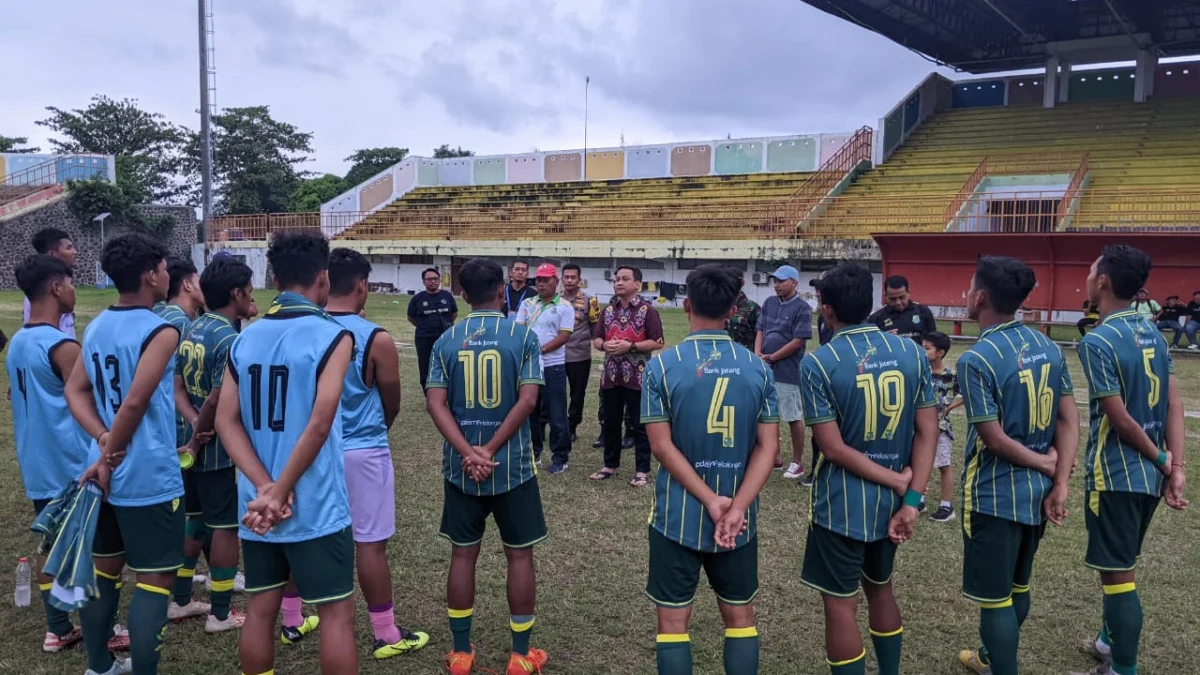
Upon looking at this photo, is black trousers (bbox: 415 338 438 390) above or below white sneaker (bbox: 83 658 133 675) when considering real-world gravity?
above

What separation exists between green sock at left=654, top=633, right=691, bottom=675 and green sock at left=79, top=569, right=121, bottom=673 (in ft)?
7.68

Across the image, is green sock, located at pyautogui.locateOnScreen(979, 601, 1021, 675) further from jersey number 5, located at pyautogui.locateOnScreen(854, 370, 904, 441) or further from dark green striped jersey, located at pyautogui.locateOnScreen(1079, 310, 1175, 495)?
jersey number 5, located at pyautogui.locateOnScreen(854, 370, 904, 441)

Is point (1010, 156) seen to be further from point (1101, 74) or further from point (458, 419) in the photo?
point (458, 419)

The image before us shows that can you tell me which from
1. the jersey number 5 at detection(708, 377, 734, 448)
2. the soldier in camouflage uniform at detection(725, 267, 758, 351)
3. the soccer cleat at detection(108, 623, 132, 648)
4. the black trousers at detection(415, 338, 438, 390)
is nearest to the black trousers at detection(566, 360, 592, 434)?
the soldier in camouflage uniform at detection(725, 267, 758, 351)

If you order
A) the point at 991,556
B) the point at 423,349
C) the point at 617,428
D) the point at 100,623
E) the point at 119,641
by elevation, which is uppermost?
the point at 423,349

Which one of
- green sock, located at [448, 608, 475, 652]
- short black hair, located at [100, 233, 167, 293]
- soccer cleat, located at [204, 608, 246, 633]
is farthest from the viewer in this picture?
soccer cleat, located at [204, 608, 246, 633]

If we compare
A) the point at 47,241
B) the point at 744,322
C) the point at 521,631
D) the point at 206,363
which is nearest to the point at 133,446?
the point at 206,363

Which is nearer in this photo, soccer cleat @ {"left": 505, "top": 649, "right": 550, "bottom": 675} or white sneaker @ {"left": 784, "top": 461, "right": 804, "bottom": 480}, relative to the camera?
soccer cleat @ {"left": 505, "top": 649, "right": 550, "bottom": 675}

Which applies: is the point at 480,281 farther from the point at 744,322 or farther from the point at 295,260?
the point at 744,322

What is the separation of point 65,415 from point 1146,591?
578cm

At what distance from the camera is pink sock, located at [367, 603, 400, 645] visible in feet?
13.0

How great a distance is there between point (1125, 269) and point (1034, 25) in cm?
2873

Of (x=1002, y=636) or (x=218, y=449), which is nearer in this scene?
(x=1002, y=636)

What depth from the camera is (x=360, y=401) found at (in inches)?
152
